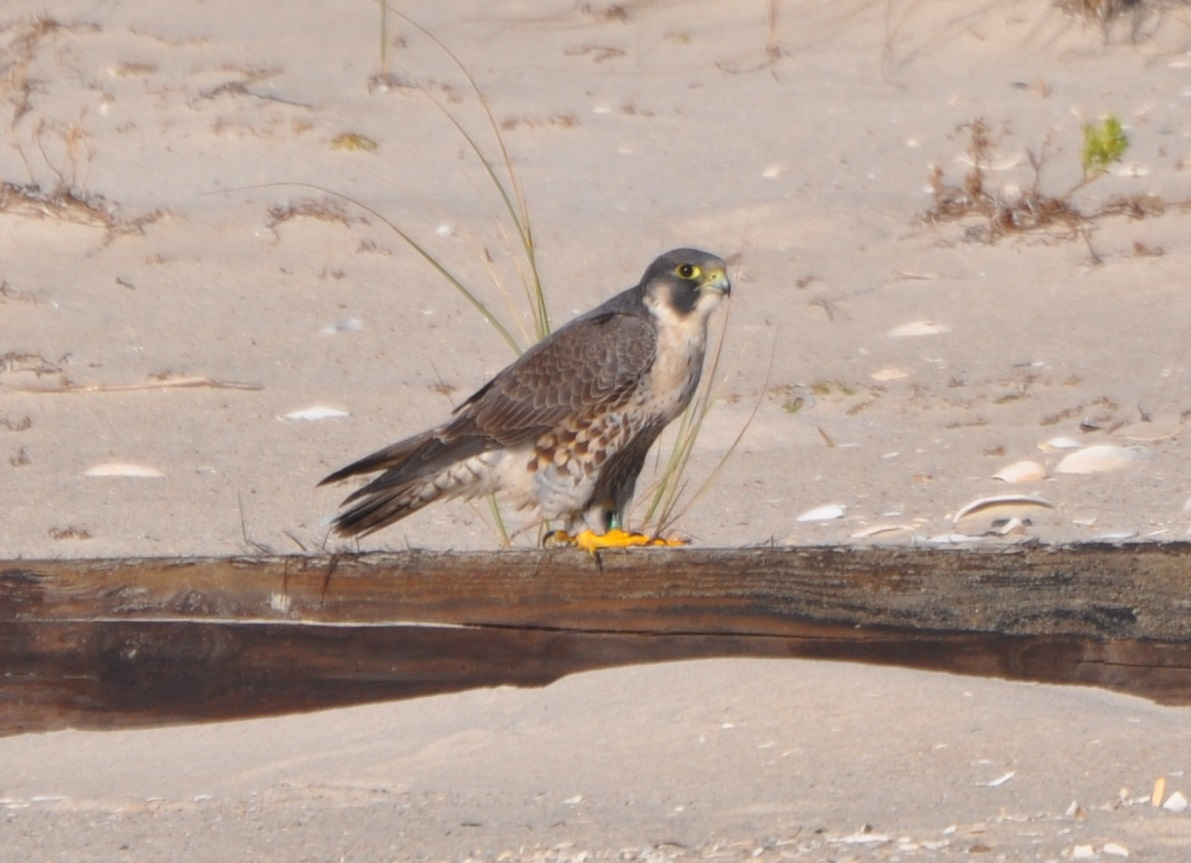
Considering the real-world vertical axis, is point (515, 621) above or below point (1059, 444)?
above

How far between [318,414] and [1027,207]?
2.96 m

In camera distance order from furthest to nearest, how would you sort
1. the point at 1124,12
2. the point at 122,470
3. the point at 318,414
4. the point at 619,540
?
the point at 1124,12 < the point at 318,414 < the point at 122,470 < the point at 619,540

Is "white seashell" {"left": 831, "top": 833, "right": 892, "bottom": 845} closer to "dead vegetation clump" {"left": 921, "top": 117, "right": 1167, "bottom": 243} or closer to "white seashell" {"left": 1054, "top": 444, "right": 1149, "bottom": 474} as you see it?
"white seashell" {"left": 1054, "top": 444, "right": 1149, "bottom": 474}

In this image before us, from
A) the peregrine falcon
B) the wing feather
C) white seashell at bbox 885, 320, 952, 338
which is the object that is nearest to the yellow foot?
the peregrine falcon

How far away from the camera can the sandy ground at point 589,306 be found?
272 centimetres

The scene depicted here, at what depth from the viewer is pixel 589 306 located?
6797 millimetres

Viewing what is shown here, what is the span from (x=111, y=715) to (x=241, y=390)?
10.1 feet

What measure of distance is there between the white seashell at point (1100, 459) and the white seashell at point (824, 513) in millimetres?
636

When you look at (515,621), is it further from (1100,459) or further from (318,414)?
(318,414)

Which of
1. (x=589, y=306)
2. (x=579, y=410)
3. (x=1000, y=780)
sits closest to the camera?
(x=1000, y=780)

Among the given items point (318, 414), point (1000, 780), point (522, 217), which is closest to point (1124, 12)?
point (522, 217)

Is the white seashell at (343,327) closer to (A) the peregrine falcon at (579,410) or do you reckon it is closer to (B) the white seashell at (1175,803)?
(A) the peregrine falcon at (579,410)

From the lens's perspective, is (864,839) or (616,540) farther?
(616,540)

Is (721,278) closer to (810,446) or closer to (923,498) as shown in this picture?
(923,498)
